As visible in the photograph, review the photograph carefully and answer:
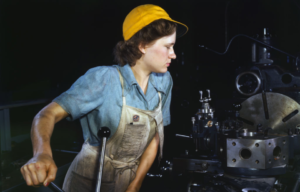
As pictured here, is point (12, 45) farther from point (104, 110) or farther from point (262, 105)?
point (262, 105)

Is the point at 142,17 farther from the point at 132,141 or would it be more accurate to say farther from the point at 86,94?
the point at 132,141

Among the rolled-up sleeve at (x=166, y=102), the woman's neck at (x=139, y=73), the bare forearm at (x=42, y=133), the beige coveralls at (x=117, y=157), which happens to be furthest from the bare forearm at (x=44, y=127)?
the rolled-up sleeve at (x=166, y=102)

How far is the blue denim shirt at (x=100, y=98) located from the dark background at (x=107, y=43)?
1.33ft

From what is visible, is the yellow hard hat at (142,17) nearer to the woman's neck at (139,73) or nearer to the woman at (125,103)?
the woman at (125,103)

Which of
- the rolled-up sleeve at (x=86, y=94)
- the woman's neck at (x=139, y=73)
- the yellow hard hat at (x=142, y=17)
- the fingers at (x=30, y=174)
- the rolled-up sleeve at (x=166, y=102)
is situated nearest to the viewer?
the fingers at (x=30, y=174)

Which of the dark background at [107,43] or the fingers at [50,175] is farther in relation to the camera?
the dark background at [107,43]

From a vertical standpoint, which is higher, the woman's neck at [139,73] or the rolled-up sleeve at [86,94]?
the woman's neck at [139,73]

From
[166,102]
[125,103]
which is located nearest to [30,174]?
[125,103]

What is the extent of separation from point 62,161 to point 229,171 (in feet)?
2.83

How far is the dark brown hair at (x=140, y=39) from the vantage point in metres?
1.08

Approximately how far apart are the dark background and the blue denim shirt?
41 centimetres

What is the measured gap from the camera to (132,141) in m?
1.11

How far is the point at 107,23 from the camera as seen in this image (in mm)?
1562

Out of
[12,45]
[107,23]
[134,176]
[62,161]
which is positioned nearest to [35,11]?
[12,45]
